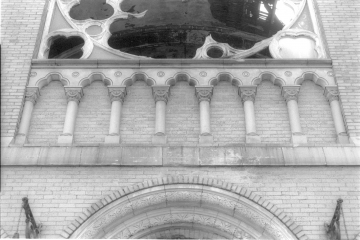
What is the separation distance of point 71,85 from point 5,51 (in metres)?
1.68

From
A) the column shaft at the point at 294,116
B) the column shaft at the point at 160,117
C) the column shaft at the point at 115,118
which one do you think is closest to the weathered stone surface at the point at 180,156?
the column shaft at the point at 160,117

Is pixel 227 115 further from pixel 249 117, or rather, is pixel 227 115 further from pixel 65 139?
pixel 65 139

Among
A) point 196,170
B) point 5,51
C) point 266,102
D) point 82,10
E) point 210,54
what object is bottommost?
point 196,170

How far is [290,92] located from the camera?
10.7 meters

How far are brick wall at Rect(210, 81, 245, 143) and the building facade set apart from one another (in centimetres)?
2

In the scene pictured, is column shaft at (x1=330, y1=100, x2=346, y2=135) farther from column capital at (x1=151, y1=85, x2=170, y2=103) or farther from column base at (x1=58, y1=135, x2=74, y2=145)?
column base at (x1=58, y1=135, x2=74, y2=145)

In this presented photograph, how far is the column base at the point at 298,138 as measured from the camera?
10031 mm

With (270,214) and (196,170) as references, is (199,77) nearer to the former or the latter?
(196,170)

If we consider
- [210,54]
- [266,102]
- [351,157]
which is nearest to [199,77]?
[266,102]

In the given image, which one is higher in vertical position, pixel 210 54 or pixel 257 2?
pixel 257 2

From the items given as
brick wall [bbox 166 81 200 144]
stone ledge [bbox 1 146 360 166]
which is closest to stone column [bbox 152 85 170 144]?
brick wall [bbox 166 81 200 144]

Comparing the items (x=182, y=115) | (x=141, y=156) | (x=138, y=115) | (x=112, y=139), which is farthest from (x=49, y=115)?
(x=182, y=115)

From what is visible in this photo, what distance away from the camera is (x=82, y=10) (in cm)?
1385

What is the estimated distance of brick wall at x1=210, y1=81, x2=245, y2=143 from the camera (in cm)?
1023
